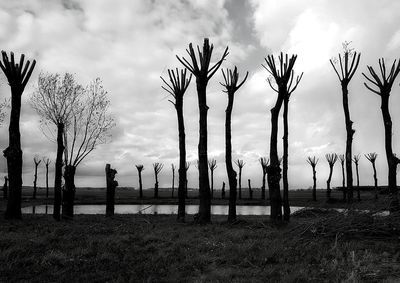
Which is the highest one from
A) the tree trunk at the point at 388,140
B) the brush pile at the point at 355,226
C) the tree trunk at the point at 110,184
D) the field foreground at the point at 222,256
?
the tree trunk at the point at 388,140

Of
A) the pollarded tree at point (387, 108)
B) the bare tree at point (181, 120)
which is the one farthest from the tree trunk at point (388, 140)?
the bare tree at point (181, 120)

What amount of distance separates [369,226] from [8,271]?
8721 millimetres

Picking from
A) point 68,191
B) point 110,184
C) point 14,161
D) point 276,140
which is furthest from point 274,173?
point 14,161

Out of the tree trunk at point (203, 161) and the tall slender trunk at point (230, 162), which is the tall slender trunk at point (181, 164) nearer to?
the tall slender trunk at point (230, 162)

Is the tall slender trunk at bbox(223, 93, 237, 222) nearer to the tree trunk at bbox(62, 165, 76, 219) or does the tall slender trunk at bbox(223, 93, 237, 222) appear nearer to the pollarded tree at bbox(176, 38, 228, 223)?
the pollarded tree at bbox(176, 38, 228, 223)

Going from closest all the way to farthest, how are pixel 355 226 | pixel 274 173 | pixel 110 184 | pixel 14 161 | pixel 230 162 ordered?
pixel 355 226 → pixel 274 173 → pixel 14 161 → pixel 230 162 → pixel 110 184

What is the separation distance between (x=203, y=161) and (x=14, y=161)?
27.0 ft

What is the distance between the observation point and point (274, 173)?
15.8 meters

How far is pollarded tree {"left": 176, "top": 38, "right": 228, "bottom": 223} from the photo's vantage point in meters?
15.9

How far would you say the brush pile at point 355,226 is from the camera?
9812 mm

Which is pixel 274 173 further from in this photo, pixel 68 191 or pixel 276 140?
pixel 68 191

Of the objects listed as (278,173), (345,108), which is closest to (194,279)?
(278,173)

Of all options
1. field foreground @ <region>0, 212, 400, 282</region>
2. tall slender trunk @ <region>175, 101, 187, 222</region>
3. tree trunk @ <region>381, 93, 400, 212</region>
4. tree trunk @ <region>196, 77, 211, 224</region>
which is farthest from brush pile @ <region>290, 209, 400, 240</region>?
tall slender trunk @ <region>175, 101, 187, 222</region>

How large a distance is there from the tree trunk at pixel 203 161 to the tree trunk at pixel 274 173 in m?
2.70
